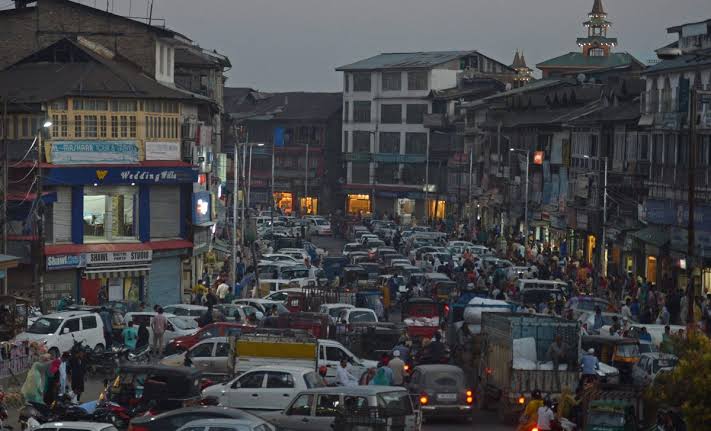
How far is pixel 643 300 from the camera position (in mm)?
57000

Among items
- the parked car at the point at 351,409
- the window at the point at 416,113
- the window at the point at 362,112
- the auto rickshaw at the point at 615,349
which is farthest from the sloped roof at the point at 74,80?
the window at the point at 362,112

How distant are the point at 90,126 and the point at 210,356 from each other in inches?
1052

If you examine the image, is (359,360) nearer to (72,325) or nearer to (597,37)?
(72,325)

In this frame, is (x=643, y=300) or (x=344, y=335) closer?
(x=344, y=335)

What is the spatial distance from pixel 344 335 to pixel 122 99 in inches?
917

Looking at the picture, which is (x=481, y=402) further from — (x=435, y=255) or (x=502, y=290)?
(x=435, y=255)

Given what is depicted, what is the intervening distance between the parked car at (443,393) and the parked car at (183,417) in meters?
7.44

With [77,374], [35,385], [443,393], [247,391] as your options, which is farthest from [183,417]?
[77,374]

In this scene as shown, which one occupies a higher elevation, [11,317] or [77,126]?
[77,126]

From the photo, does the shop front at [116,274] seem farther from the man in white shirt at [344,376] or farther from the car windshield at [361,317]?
the man in white shirt at [344,376]

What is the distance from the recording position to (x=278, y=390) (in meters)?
32.1

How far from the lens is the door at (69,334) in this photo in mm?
41625

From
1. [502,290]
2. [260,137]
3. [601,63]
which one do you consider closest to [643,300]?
[502,290]

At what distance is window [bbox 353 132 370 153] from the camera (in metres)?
160
